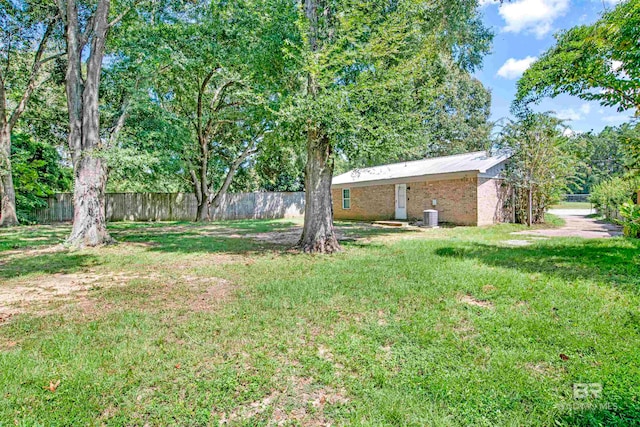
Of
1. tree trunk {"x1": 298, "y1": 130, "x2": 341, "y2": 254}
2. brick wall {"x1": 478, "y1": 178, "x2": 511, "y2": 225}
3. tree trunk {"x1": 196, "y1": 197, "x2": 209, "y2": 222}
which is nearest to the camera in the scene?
tree trunk {"x1": 298, "y1": 130, "x2": 341, "y2": 254}

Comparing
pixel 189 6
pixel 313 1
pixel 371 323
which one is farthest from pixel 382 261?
pixel 189 6

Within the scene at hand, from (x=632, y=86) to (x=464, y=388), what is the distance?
6.13 metres

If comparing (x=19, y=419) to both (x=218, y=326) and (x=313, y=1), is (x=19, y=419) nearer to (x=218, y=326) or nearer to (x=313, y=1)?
(x=218, y=326)

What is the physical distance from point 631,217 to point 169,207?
20547 millimetres

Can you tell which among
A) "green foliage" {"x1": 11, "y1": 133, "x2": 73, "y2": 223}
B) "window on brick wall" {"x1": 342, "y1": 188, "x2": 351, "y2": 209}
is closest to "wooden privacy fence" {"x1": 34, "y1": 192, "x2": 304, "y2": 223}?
"green foliage" {"x1": 11, "y1": 133, "x2": 73, "y2": 223}

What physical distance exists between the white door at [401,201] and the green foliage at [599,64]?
33.1ft

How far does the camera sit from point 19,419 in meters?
2.14

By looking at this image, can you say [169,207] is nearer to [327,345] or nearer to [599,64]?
[327,345]

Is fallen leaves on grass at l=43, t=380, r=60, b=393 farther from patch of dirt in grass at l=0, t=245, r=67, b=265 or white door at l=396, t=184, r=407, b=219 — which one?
white door at l=396, t=184, r=407, b=219

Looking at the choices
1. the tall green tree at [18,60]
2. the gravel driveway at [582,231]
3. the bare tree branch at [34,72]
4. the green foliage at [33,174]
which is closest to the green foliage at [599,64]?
the gravel driveway at [582,231]

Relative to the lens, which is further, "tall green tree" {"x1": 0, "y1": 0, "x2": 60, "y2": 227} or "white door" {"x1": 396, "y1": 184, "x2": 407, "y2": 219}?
"white door" {"x1": 396, "y1": 184, "x2": 407, "y2": 219}

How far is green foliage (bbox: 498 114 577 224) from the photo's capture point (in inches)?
512

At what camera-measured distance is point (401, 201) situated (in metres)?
16.6

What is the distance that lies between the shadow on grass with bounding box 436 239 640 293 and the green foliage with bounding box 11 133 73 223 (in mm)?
17807
